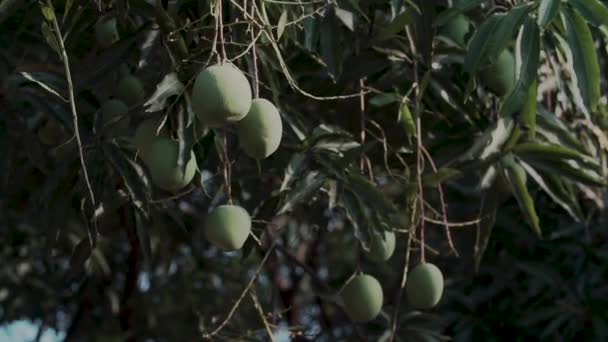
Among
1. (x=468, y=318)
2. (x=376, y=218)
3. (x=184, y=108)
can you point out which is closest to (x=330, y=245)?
(x=468, y=318)

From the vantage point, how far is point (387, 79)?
78.4 inches

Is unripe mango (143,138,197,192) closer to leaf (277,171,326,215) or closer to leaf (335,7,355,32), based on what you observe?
leaf (277,171,326,215)

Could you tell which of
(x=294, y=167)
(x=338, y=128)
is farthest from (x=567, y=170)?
(x=294, y=167)

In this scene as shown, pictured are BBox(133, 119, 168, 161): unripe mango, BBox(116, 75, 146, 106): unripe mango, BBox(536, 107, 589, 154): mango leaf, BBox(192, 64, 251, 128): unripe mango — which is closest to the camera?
BBox(192, 64, 251, 128): unripe mango

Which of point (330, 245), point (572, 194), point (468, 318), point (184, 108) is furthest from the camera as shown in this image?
point (330, 245)

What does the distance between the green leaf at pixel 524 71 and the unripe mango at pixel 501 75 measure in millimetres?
189

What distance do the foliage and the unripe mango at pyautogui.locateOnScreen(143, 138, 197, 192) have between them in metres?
0.01

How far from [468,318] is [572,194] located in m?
0.79

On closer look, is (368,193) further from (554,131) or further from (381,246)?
(554,131)

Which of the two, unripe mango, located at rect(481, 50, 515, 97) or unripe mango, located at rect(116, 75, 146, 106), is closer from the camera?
unripe mango, located at rect(116, 75, 146, 106)

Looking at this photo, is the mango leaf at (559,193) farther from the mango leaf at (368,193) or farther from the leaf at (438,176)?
the mango leaf at (368,193)

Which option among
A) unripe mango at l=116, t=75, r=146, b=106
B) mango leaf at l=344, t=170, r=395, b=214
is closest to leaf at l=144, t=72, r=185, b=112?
unripe mango at l=116, t=75, r=146, b=106

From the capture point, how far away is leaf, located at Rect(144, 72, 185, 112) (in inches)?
56.9

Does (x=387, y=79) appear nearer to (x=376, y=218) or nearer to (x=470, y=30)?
(x=470, y=30)
